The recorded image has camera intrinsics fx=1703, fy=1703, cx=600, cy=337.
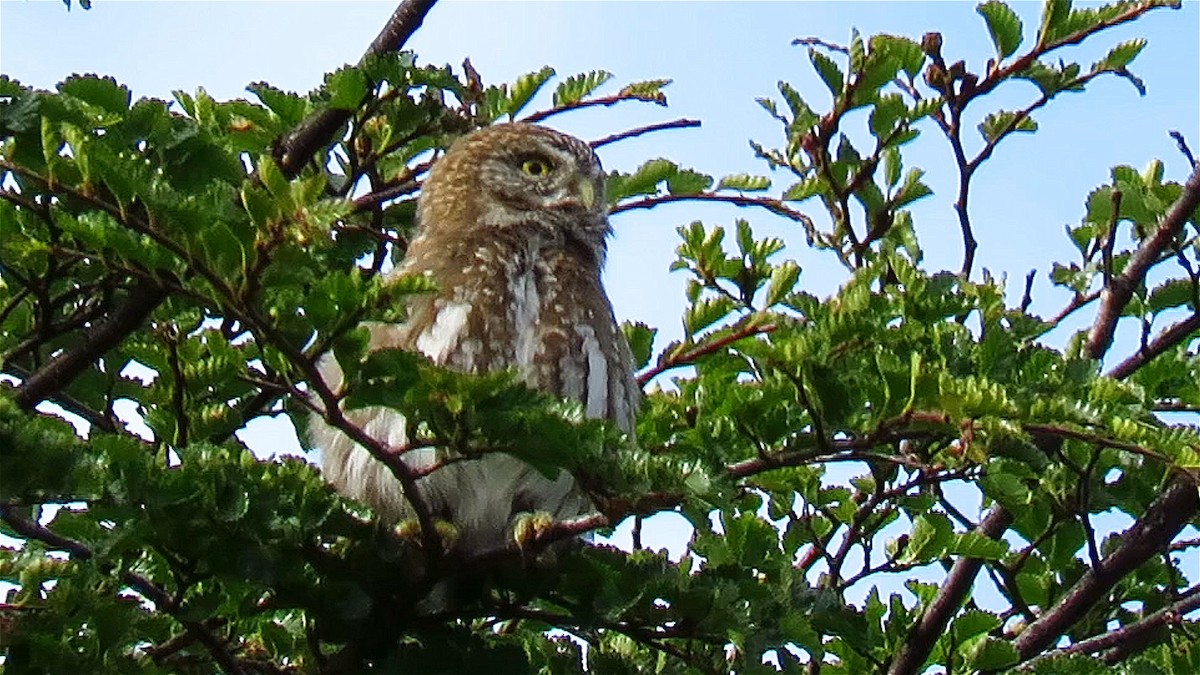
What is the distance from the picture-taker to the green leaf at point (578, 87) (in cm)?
346

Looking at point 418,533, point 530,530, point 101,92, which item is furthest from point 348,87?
point 530,530

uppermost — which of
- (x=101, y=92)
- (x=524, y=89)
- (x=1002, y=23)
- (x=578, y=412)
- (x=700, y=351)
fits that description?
(x=1002, y=23)

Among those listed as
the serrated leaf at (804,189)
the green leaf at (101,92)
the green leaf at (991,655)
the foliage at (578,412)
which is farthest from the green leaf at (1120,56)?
the green leaf at (101,92)

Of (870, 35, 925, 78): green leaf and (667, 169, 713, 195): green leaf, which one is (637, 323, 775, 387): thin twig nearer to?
(667, 169, 713, 195): green leaf

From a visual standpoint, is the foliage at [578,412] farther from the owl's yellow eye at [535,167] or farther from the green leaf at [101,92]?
the owl's yellow eye at [535,167]

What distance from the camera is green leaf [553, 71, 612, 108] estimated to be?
3457mm

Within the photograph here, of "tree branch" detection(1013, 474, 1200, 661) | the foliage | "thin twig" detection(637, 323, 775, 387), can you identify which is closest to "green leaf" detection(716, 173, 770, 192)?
the foliage

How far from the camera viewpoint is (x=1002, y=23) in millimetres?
3521

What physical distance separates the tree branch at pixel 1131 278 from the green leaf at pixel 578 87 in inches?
46.0

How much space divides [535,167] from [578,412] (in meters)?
2.15

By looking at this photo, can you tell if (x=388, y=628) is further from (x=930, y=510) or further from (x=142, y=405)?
(x=930, y=510)

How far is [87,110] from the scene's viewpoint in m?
2.73

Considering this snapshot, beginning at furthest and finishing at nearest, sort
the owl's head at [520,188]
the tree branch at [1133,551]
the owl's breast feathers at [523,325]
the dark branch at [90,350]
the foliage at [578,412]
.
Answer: the owl's head at [520,188]
the tree branch at [1133,551]
the owl's breast feathers at [523,325]
the dark branch at [90,350]
the foliage at [578,412]

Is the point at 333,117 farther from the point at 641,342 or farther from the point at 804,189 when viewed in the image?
the point at 804,189
